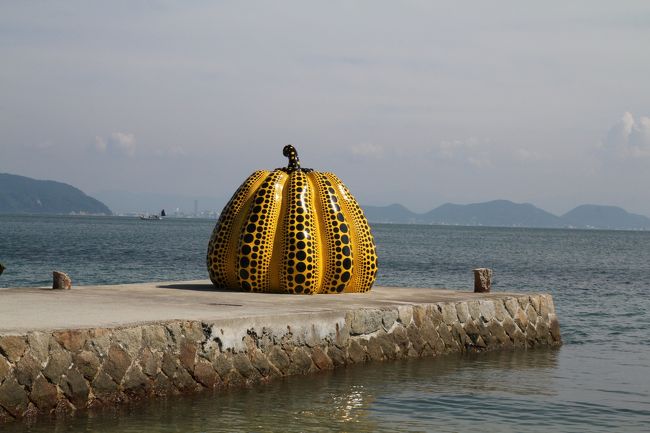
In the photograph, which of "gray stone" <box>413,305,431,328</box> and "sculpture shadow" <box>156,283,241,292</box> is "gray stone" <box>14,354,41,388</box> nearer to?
"gray stone" <box>413,305,431,328</box>

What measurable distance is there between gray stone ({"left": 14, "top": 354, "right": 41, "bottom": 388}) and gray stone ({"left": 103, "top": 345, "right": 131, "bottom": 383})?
1.06 metres

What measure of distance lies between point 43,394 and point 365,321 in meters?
6.41

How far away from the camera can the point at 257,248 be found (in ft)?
67.7

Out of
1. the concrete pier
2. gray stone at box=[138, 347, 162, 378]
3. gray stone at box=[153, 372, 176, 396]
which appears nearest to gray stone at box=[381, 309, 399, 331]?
the concrete pier

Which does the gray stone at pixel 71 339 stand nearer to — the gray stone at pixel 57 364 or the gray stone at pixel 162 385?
the gray stone at pixel 57 364

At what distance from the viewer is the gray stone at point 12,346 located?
12.4m

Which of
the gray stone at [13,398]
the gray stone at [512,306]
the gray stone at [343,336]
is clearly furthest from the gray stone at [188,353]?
the gray stone at [512,306]

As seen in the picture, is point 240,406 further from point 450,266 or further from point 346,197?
point 450,266

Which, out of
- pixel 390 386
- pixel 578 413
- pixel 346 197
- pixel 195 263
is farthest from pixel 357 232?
pixel 195 263

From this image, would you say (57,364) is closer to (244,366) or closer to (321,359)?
(244,366)

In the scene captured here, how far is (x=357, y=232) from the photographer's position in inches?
839

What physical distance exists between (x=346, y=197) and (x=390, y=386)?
6.28 metres

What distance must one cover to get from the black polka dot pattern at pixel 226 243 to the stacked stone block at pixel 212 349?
412cm

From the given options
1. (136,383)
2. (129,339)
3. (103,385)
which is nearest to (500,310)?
(136,383)
